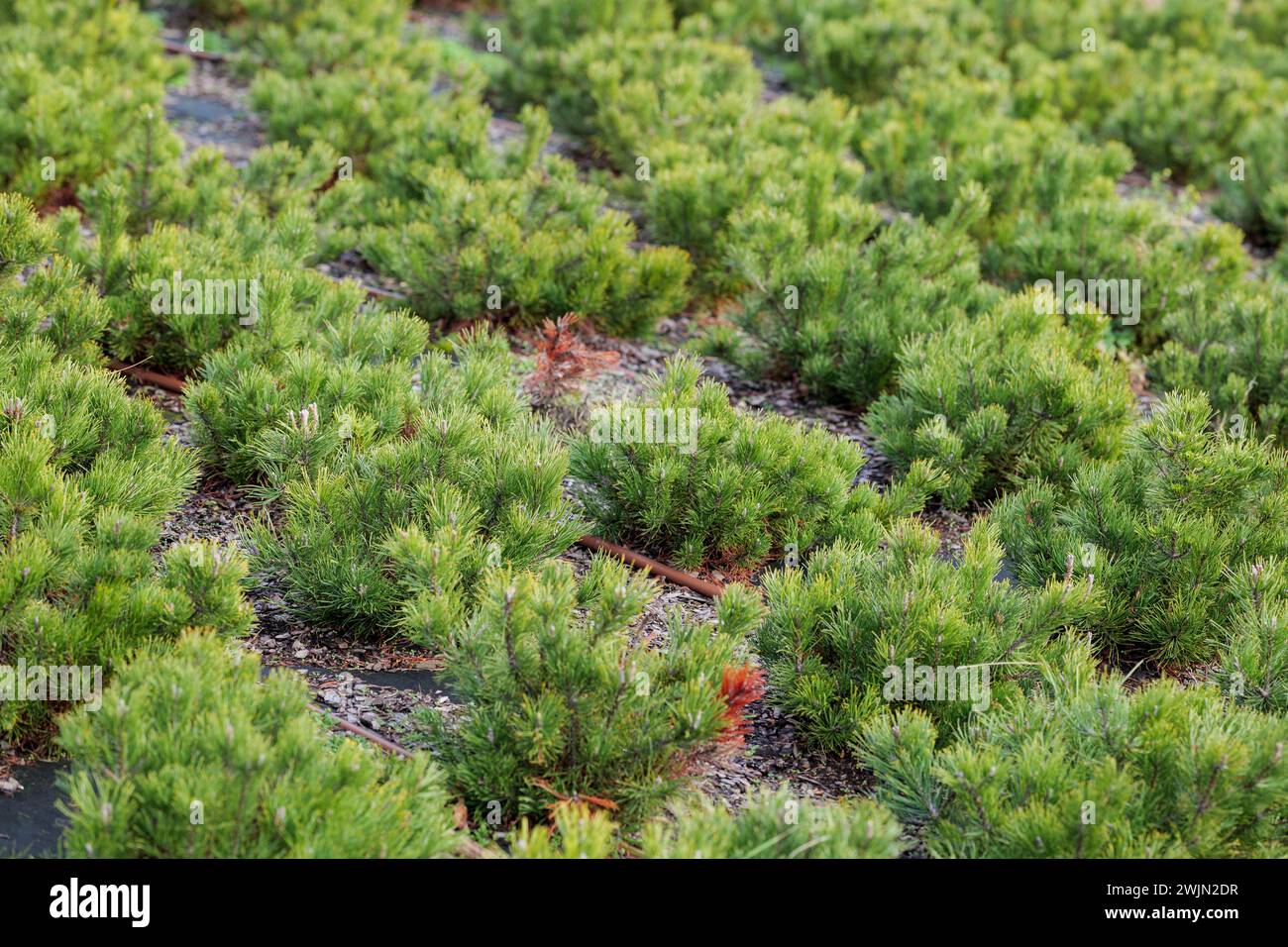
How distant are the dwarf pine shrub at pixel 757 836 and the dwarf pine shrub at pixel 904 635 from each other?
0.66m

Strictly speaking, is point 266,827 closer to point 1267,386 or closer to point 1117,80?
point 1267,386

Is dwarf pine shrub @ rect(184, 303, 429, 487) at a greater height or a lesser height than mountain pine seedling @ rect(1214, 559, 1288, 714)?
greater

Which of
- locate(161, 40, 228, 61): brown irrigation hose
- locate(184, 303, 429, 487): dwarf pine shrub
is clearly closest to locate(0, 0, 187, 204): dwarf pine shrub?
locate(161, 40, 228, 61): brown irrigation hose

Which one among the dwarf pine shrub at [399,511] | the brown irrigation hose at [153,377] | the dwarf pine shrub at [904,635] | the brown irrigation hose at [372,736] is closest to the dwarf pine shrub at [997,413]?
the dwarf pine shrub at [904,635]

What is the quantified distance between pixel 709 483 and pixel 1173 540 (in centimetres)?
142

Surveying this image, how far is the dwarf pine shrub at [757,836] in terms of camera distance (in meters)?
2.54

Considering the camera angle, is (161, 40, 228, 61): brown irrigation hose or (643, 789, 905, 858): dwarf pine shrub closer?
(643, 789, 905, 858): dwarf pine shrub

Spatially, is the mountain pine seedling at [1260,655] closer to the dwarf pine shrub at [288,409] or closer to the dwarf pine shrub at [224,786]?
the dwarf pine shrub at [224,786]

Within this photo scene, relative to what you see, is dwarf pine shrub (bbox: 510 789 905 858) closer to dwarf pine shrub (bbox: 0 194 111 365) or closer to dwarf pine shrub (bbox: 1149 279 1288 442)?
dwarf pine shrub (bbox: 0 194 111 365)

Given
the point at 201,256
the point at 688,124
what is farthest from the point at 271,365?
the point at 688,124

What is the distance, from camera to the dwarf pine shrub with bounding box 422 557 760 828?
9.64 ft

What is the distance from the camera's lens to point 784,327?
17.9 ft

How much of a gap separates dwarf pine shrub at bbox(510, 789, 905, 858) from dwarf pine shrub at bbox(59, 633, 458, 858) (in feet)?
0.91

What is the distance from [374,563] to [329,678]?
0.34 m
